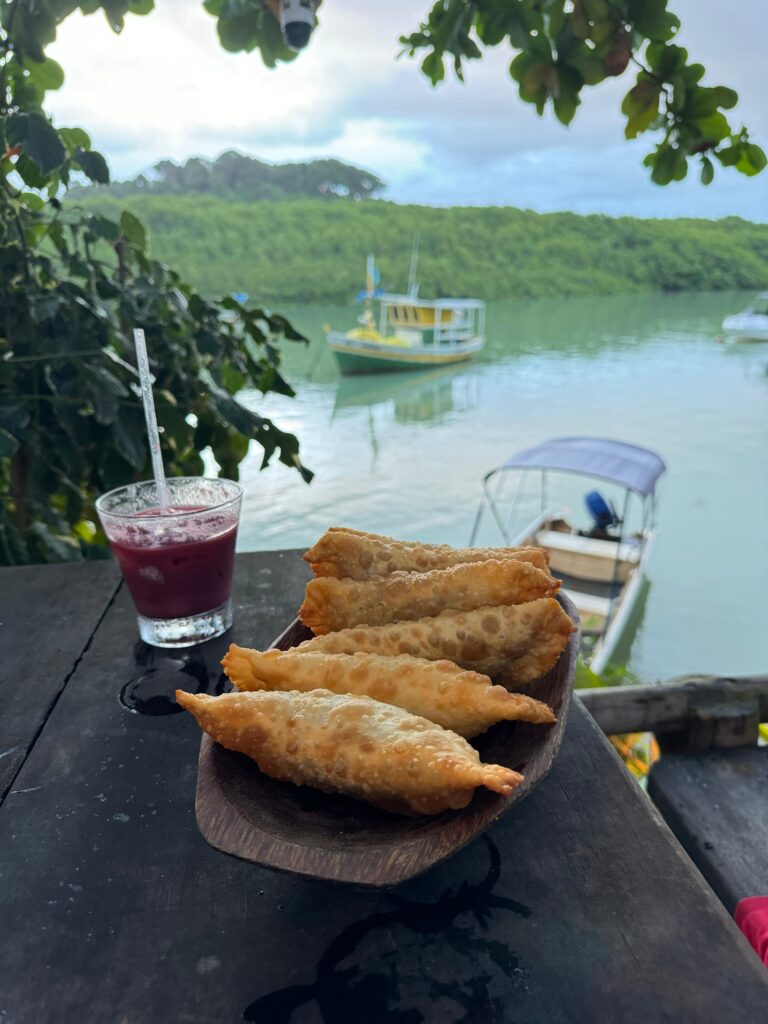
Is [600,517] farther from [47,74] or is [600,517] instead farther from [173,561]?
[173,561]

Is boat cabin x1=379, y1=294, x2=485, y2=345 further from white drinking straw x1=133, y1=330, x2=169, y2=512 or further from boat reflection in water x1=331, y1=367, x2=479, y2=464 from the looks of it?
white drinking straw x1=133, y1=330, x2=169, y2=512

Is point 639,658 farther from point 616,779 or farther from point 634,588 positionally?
point 616,779

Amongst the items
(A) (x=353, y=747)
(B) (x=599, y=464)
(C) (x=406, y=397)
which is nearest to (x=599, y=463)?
(B) (x=599, y=464)

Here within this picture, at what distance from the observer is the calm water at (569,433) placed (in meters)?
13.0

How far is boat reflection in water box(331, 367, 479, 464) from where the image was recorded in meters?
25.5

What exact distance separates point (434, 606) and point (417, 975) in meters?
0.41

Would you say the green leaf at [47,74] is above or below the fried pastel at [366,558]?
above

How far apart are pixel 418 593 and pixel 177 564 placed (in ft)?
1.64

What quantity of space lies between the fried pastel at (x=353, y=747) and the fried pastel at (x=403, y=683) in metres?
0.04

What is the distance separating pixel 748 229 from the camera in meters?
31.1

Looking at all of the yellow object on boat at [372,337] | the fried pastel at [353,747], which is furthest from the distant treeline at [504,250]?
the fried pastel at [353,747]

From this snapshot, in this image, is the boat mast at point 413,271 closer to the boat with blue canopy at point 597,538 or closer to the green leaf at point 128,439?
the boat with blue canopy at point 597,538

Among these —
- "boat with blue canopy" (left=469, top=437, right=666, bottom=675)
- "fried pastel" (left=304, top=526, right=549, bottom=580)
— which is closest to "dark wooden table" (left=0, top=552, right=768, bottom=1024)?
"fried pastel" (left=304, top=526, right=549, bottom=580)

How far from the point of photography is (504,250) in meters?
31.8
